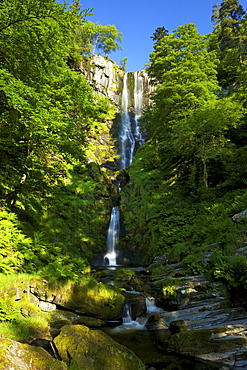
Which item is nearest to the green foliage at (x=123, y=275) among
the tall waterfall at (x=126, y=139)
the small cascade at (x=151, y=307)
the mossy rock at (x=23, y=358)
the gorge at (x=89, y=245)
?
the gorge at (x=89, y=245)

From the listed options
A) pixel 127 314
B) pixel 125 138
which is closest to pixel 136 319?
pixel 127 314

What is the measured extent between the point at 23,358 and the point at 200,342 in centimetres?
410

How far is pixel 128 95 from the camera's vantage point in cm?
4394

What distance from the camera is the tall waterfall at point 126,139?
18938 millimetres

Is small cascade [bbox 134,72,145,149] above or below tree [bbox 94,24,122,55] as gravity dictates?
below

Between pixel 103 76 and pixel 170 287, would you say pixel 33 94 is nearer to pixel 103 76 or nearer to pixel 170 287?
pixel 170 287

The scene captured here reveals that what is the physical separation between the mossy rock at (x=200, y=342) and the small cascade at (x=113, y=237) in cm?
1227

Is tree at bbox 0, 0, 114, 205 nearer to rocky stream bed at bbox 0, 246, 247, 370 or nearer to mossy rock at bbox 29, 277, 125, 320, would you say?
mossy rock at bbox 29, 277, 125, 320

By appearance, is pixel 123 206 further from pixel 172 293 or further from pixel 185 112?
pixel 172 293

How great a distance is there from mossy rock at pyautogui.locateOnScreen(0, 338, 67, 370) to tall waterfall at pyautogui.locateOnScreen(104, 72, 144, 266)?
47.6 ft

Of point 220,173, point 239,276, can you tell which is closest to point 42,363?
point 239,276

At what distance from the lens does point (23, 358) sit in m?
3.29

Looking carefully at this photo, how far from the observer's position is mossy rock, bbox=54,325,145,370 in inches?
156

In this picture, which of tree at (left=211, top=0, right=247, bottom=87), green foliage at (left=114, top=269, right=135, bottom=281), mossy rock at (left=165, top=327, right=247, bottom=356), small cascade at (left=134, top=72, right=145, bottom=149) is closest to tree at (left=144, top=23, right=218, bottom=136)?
tree at (left=211, top=0, right=247, bottom=87)
